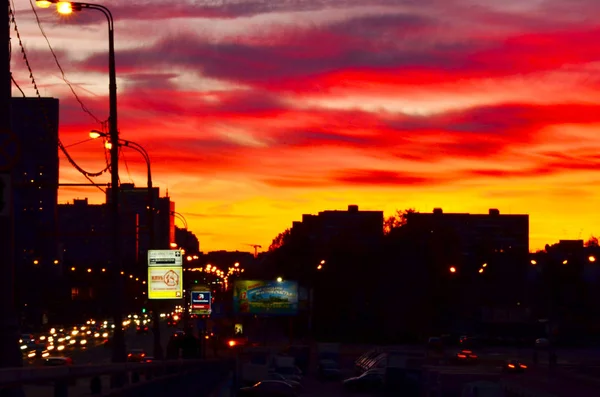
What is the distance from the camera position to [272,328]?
158875 millimetres

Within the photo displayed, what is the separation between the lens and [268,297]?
98.1 meters

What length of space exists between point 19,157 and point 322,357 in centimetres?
7915

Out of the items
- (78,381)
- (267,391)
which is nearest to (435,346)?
(267,391)

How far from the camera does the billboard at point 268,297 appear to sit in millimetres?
97688

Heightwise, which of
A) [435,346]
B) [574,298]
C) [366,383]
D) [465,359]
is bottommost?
[435,346]

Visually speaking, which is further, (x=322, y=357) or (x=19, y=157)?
(x=322, y=357)

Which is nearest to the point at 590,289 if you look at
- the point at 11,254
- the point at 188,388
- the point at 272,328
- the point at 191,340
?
the point at 272,328

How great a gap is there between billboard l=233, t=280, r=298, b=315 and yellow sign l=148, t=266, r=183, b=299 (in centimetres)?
4405

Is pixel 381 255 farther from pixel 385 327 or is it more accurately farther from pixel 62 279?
pixel 62 279

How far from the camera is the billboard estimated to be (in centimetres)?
9769

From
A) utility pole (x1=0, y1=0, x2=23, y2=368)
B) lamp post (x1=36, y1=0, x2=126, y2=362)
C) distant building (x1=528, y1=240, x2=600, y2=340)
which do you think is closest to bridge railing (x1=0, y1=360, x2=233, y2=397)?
utility pole (x1=0, y1=0, x2=23, y2=368)

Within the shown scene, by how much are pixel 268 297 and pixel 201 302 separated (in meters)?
27.5

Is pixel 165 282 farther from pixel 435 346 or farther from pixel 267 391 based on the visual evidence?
pixel 435 346

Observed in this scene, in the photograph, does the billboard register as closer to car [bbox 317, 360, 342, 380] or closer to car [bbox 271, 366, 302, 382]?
car [bbox 317, 360, 342, 380]
